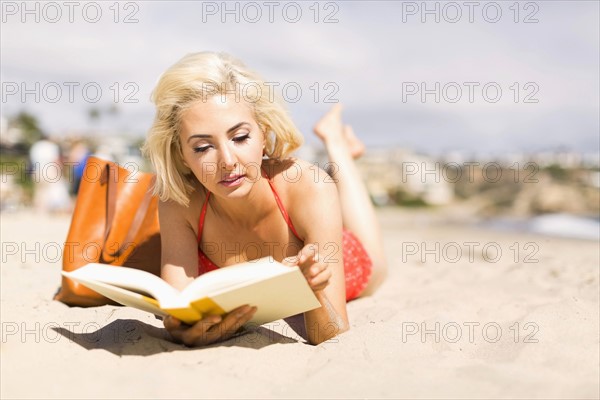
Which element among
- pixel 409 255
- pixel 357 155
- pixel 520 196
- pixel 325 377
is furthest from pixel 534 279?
pixel 520 196

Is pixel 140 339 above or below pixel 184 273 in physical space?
below

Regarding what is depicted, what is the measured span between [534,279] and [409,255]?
7.58 ft

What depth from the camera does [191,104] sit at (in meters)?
2.59

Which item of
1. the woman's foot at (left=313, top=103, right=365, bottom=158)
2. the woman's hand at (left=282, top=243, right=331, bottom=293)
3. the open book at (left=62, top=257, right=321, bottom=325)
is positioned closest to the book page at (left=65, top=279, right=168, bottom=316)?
the open book at (left=62, top=257, right=321, bottom=325)

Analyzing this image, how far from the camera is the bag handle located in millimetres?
3533

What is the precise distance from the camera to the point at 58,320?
2873 mm

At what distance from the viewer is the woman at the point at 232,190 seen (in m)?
2.53

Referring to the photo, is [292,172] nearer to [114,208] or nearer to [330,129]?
[114,208]

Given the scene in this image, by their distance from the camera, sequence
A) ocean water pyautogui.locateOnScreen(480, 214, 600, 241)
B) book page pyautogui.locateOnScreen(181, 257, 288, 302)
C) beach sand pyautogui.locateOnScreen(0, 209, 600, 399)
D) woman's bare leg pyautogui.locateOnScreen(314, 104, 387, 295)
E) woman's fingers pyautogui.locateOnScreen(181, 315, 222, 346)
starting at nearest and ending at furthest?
1. beach sand pyautogui.locateOnScreen(0, 209, 600, 399)
2. book page pyautogui.locateOnScreen(181, 257, 288, 302)
3. woman's fingers pyautogui.locateOnScreen(181, 315, 222, 346)
4. woman's bare leg pyautogui.locateOnScreen(314, 104, 387, 295)
5. ocean water pyautogui.locateOnScreen(480, 214, 600, 241)

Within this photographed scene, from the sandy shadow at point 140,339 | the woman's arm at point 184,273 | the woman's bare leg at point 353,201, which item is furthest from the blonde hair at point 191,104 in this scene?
the woman's bare leg at point 353,201

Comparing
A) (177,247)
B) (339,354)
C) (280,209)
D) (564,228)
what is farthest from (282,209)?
(564,228)

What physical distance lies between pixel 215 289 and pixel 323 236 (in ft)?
2.64

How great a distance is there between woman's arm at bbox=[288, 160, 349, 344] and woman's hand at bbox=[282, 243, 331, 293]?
291mm

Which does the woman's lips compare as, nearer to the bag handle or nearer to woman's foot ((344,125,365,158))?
the bag handle
